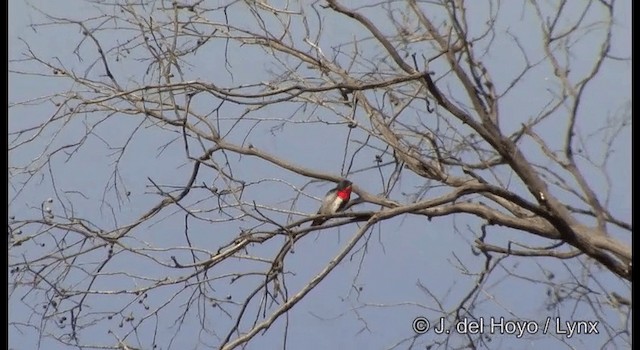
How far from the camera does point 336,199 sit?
4.75 meters

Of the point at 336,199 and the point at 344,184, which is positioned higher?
the point at 344,184

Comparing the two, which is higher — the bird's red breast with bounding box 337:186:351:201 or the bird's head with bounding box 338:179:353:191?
the bird's head with bounding box 338:179:353:191

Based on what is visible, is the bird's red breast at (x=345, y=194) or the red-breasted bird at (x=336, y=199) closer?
the red-breasted bird at (x=336, y=199)

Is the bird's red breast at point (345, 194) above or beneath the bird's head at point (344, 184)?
beneath

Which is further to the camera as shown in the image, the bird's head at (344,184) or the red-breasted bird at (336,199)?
the bird's head at (344,184)

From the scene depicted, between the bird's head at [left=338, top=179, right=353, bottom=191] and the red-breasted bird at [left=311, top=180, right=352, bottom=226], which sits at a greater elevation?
the bird's head at [left=338, top=179, right=353, bottom=191]

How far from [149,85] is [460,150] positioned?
140 centimetres

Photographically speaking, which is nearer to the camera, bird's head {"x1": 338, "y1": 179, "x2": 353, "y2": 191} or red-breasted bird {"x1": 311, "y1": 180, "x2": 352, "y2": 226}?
red-breasted bird {"x1": 311, "y1": 180, "x2": 352, "y2": 226}

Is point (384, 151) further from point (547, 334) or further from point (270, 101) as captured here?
point (547, 334)

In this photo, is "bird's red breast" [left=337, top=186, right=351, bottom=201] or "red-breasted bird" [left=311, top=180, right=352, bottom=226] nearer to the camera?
"red-breasted bird" [left=311, top=180, right=352, bottom=226]

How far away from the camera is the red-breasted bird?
183 inches

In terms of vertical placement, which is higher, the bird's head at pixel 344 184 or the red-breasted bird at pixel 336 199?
the bird's head at pixel 344 184

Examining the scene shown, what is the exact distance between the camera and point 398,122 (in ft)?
15.9

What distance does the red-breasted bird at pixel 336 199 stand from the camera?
4.65m
